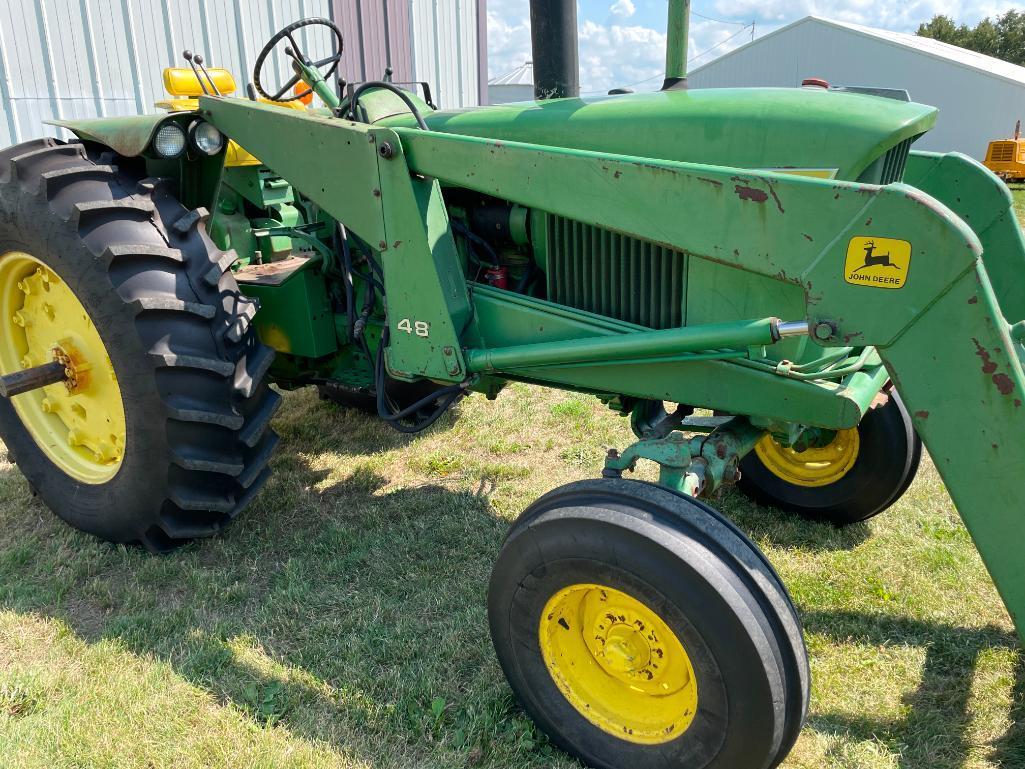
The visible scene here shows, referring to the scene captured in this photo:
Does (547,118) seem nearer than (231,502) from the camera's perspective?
Yes

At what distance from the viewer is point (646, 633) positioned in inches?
77.8

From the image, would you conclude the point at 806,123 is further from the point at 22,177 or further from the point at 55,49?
the point at 55,49

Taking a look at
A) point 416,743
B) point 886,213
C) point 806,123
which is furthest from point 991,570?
point 416,743

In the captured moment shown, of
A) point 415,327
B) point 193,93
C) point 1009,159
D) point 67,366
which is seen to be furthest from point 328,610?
point 1009,159

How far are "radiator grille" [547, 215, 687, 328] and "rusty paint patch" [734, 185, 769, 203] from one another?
0.47 m

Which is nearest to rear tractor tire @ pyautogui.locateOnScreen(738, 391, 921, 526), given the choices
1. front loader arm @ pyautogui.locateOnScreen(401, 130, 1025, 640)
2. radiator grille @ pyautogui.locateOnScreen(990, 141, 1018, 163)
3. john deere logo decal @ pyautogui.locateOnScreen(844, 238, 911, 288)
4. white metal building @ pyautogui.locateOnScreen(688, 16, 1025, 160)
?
front loader arm @ pyautogui.locateOnScreen(401, 130, 1025, 640)

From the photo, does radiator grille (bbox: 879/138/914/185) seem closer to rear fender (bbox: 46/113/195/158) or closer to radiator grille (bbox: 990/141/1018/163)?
rear fender (bbox: 46/113/195/158)

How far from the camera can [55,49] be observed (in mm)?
7129

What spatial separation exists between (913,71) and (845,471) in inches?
1080

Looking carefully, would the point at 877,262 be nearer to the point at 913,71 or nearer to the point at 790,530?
the point at 790,530

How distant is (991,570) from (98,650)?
8.19 ft

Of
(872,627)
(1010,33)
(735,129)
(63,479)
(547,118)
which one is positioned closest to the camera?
(735,129)

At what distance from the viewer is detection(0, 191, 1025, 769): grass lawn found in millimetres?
2148

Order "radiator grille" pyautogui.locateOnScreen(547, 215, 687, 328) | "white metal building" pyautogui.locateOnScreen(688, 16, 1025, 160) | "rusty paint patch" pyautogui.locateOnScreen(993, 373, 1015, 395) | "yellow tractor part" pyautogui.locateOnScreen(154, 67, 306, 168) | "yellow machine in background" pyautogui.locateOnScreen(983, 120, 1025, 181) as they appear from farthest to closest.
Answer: "white metal building" pyautogui.locateOnScreen(688, 16, 1025, 160) < "yellow machine in background" pyautogui.locateOnScreen(983, 120, 1025, 181) < "yellow tractor part" pyautogui.locateOnScreen(154, 67, 306, 168) < "radiator grille" pyautogui.locateOnScreen(547, 215, 687, 328) < "rusty paint patch" pyautogui.locateOnScreen(993, 373, 1015, 395)
